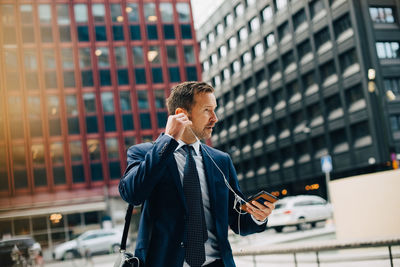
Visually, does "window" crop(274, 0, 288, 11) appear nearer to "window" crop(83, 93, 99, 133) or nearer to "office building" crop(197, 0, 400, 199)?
"office building" crop(197, 0, 400, 199)

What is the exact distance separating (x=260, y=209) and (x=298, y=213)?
1340 cm

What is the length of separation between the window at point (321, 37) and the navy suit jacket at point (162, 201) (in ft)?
95.3

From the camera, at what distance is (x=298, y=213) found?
14484mm

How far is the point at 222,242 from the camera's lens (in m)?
1.49

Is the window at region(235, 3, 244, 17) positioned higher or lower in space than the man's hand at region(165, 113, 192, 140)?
higher

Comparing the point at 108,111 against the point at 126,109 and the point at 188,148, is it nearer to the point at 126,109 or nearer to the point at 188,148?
the point at 126,109

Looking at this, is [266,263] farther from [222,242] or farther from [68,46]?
[68,46]

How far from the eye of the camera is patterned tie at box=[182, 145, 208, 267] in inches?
55.6

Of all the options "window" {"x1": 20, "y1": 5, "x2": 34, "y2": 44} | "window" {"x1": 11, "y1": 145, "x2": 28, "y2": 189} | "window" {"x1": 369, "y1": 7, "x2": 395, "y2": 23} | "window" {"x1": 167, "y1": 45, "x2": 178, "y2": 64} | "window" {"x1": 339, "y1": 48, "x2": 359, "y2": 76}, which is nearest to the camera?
"window" {"x1": 369, "y1": 7, "x2": 395, "y2": 23}

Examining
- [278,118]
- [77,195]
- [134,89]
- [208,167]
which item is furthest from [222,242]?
[278,118]

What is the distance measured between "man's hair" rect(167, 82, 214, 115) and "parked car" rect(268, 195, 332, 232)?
12868mm

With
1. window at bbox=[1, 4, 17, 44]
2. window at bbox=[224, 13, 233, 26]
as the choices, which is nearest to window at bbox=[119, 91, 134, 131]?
window at bbox=[1, 4, 17, 44]

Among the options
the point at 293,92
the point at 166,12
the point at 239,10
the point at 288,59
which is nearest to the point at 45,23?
the point at 166,12

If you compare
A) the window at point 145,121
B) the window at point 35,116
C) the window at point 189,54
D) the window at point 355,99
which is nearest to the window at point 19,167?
the window at point 35,116
